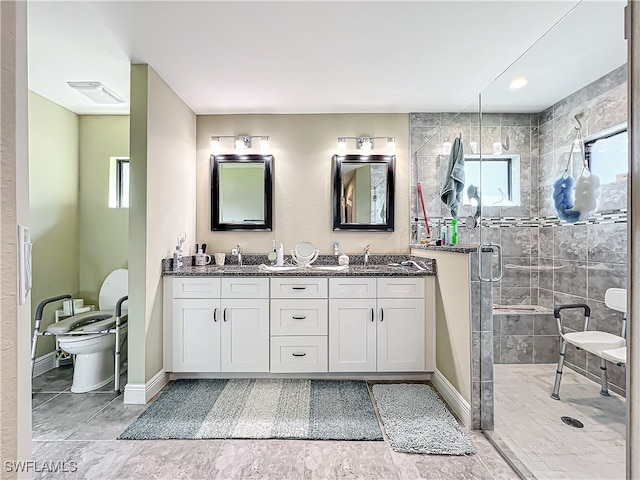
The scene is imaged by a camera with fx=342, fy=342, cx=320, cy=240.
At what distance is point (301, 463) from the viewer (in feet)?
5.89

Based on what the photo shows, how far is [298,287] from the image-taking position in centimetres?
278

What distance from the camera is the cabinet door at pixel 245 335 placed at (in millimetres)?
2758

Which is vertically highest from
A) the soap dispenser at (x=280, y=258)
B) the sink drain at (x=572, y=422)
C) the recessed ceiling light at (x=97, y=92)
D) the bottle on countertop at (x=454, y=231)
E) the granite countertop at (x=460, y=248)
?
the recessed ceiling light at (x=97, y=92)

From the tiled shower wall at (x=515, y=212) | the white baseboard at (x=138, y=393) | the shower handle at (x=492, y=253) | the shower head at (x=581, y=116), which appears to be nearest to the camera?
the shower head at (x=581, y=116)

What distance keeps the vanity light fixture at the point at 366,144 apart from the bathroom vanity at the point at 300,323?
4.32ft

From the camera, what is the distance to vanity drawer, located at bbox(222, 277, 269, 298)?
2.77 m

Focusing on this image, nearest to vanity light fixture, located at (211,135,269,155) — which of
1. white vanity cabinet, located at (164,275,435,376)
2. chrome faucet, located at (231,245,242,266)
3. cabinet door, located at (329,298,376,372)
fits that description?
chrome faucet, located at (231,245,242,266)

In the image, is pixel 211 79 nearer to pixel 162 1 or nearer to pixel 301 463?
pixel 162 1

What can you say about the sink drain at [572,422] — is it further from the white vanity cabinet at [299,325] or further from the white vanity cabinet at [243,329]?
the white vanity cabinet at [243,329]

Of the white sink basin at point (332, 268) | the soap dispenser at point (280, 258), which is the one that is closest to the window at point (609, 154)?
the white sink basin at point (332, 268)

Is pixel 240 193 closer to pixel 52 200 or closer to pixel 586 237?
pixel 52 200

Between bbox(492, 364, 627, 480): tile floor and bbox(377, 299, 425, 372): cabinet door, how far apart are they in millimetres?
780

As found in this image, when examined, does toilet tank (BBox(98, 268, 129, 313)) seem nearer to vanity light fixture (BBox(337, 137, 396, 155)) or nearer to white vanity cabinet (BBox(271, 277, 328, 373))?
white vanity cabinet (BBox(271, 277, 328, 373))

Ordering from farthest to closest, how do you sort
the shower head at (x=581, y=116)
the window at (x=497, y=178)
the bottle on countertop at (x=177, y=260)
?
1. the bottle on countertop at (x=177, y=260)
2. the window at (x=497, y=178)
3. the shower head at (x=581, y=116)
